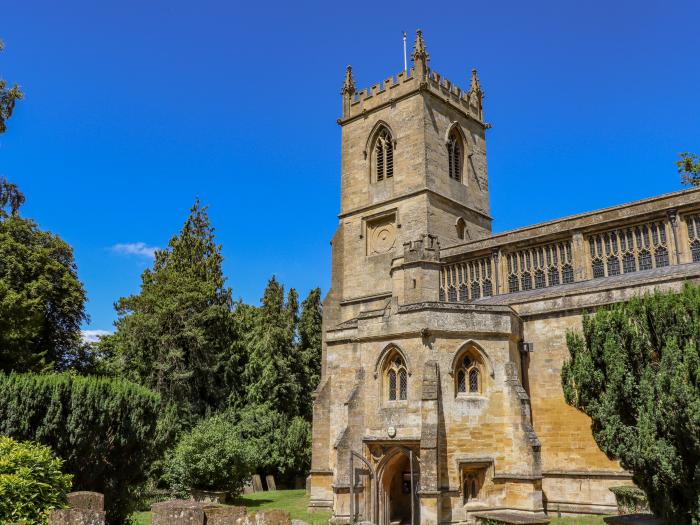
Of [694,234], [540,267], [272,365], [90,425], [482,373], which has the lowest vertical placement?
[90,425]

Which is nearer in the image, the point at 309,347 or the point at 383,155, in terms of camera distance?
the point at 383,155

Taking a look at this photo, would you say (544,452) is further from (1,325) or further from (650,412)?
(1,325)

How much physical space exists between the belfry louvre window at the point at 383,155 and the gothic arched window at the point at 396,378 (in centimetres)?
1373

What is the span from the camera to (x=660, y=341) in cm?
1391

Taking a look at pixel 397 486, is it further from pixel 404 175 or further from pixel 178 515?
pixel 404 175

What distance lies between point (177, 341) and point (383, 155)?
1581 centimetres

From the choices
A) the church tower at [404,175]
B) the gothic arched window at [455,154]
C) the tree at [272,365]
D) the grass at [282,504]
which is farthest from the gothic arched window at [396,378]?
the tree at [272,365]

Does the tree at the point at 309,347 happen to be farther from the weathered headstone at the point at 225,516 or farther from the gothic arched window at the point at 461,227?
the weathered headstone at the point at 225,516

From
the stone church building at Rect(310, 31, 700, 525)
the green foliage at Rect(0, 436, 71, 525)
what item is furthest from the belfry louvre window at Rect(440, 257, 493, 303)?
the green foliage at Rect(0, 436, 71, 525)

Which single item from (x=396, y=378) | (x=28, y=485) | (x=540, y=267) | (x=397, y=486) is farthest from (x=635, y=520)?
(x=28, y=485)

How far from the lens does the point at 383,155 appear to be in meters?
34.0

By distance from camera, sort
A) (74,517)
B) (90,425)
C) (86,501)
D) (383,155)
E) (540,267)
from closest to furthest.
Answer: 1. (74,517)
2. (86,501)
3. (90,425)
4. (540,267)
5. (383,155)

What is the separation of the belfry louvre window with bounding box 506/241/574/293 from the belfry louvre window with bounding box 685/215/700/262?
175 inches

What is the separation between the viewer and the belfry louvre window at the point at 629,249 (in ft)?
78.4
